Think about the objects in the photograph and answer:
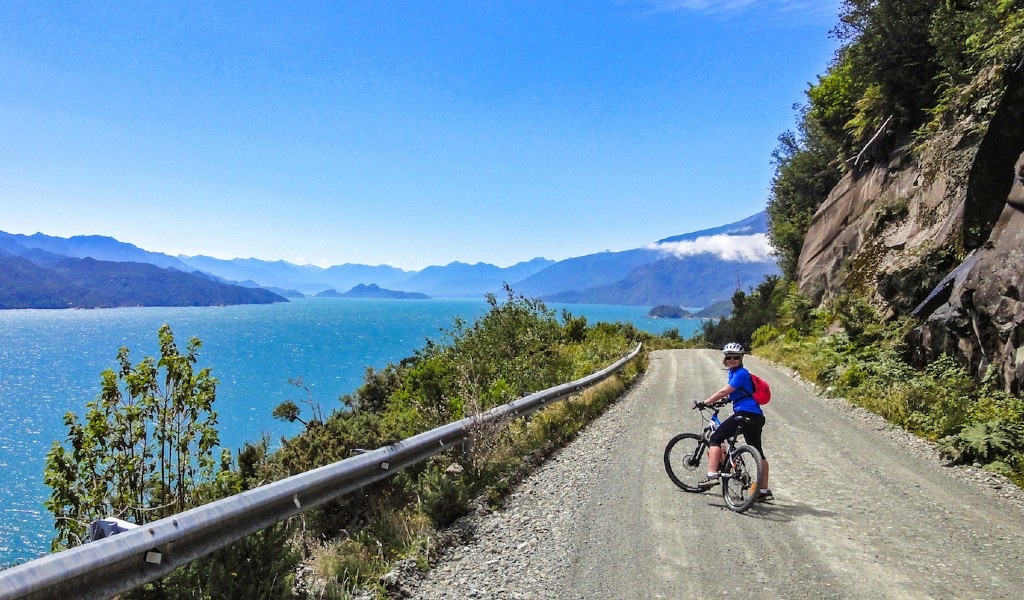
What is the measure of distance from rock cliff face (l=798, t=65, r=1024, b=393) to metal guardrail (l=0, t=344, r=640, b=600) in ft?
35.7

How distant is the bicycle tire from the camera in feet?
19.9

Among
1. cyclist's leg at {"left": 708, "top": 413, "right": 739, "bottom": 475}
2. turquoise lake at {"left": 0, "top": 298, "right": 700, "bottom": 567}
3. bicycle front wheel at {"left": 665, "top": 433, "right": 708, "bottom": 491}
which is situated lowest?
turquoise lake at {"left": 0, "top": 298, "right": 700, "bottom": 567}

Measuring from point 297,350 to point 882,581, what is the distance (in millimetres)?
149831

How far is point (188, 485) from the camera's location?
6000mm

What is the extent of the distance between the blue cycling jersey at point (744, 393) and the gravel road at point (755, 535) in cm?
111

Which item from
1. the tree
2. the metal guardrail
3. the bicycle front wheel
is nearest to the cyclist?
the bicycle front wheel

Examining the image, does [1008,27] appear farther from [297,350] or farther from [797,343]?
[297,350]

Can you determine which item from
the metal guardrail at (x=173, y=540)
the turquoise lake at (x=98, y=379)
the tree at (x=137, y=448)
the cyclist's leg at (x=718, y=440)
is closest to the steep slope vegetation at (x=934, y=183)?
the cyclist's leg at (x=718, y=440)

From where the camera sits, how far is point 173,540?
10.1 feet

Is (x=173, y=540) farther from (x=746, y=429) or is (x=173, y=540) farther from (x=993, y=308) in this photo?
(x=993, y=308)

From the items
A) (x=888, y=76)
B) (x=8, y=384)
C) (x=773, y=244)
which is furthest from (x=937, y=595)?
(x=8, y=384)

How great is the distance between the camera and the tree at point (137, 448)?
5.55 metres

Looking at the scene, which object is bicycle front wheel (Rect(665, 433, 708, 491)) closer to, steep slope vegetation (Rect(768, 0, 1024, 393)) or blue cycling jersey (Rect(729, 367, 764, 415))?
blue cycling jersey (Rect(729, 367, 764, 415))

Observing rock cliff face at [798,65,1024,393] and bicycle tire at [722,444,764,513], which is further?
rock cliff face at [798,65,1024,393]
